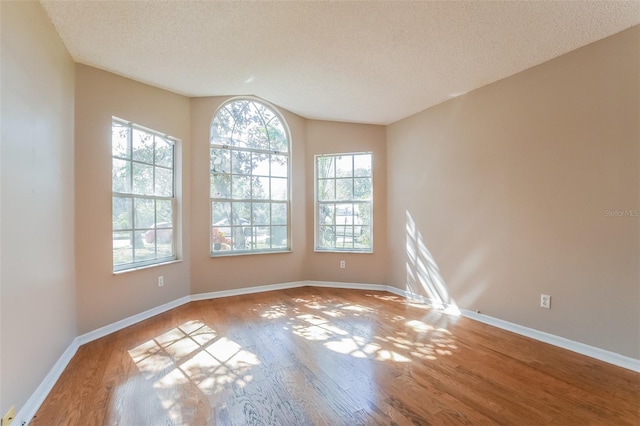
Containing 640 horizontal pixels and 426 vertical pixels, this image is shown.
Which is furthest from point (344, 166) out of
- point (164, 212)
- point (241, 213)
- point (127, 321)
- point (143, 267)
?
point (127, 321)

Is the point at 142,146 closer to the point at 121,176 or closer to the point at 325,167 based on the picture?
the point at 121,176

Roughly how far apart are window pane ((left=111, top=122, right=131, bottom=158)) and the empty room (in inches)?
0.6

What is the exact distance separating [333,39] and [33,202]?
2.37 metres

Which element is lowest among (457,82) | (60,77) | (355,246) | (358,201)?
(355,246)

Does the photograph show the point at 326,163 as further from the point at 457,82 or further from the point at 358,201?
the point at 457,82

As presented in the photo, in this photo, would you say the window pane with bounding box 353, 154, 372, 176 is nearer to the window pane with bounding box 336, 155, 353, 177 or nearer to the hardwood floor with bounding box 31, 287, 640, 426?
the window pane with bounding box 336, 155, 353, 177

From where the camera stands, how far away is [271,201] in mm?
4215

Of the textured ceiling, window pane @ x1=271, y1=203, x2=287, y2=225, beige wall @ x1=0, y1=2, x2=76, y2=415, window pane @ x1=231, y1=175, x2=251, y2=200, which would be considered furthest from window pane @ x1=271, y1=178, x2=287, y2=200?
beige wall @ x1=0, y1=2, x2=76, y2=415

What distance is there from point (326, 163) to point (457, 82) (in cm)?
210

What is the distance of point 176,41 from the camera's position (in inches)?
93.4

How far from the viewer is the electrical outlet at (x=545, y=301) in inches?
102

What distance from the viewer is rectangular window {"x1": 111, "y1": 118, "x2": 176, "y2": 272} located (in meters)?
2.93

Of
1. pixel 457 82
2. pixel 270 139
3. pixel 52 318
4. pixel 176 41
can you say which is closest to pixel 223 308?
pixel 52 318

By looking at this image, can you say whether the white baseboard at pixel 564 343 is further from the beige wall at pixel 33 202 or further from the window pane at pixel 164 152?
the window pane at pixel 164 152
